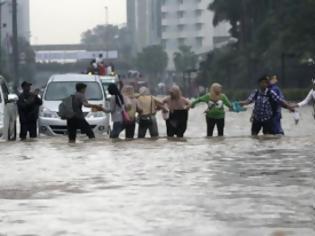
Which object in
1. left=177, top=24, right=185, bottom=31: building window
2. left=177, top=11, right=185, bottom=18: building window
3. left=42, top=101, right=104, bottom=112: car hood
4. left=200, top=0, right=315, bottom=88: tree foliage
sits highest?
left=177, top=11, right=185, bottom=18: building window

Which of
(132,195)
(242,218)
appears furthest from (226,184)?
(242,218)

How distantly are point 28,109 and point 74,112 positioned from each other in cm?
237

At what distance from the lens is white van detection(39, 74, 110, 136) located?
81.1 feet

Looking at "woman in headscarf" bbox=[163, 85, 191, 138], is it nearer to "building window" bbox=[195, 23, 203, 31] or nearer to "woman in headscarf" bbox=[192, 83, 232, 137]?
"woman in headscarf" bbox=[192, 83, 232, 137]

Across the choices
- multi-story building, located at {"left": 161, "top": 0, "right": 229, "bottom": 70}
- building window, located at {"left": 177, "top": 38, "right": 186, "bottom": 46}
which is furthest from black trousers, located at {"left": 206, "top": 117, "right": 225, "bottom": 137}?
building window, located at {"left": 177, "top": 38, "right": 186, "bottom": 46}

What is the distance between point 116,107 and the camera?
859 inches

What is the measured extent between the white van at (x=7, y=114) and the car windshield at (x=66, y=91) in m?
1.90

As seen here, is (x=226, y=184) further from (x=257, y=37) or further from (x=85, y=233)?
(x=257, y=37)

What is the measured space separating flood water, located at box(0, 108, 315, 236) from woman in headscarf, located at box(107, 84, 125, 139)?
1864 millimetres

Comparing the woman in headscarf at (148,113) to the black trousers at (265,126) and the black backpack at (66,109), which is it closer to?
the black backpack at (66,109)

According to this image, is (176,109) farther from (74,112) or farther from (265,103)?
(265,103)

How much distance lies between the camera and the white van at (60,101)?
24.7 m

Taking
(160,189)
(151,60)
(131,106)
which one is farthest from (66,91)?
(151,60)

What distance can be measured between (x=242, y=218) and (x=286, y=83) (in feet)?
200
